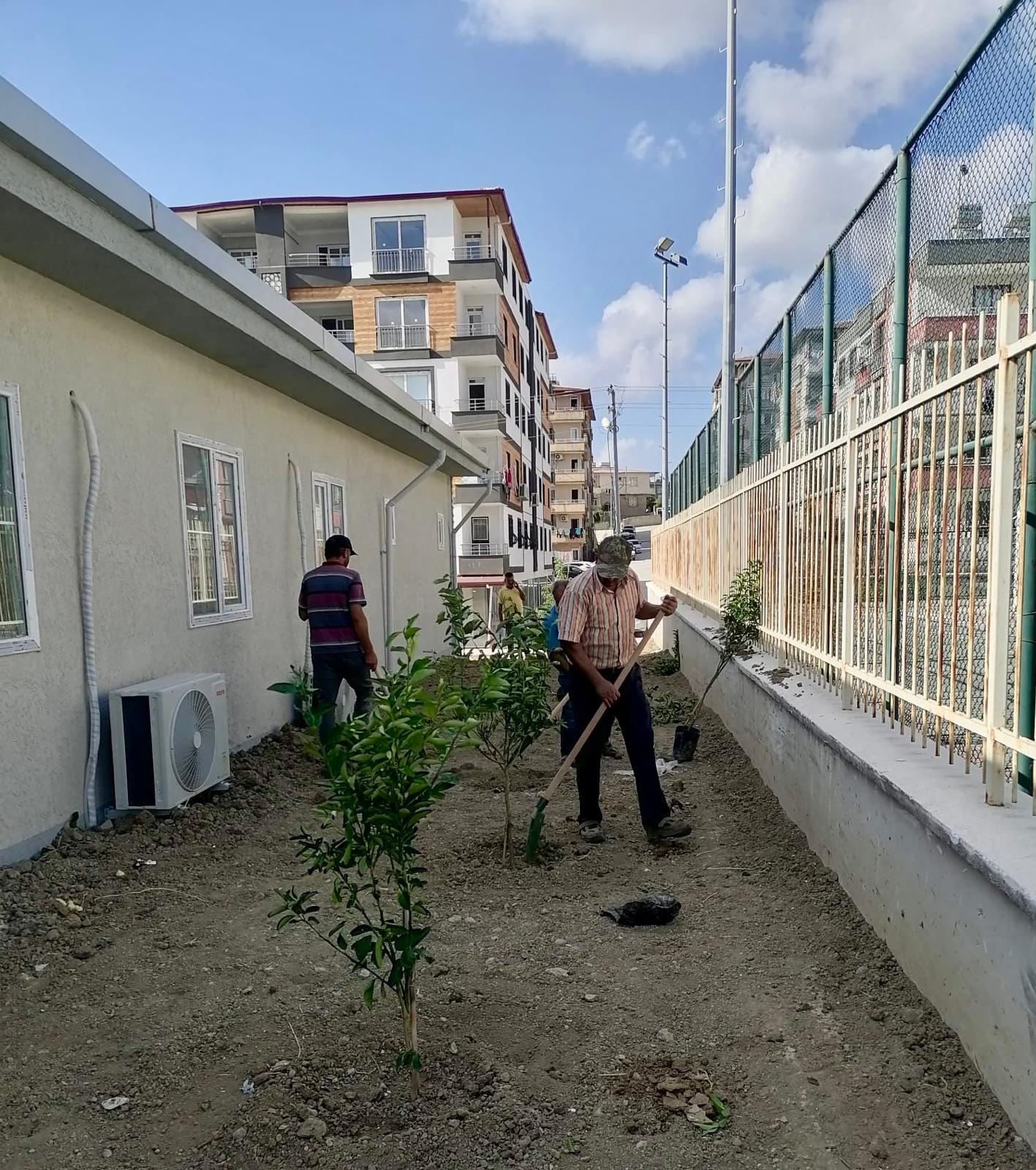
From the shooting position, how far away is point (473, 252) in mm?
29328

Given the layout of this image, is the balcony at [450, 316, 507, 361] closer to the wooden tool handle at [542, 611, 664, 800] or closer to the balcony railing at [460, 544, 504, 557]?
the balcony railing at [460, 544, 504, 557]

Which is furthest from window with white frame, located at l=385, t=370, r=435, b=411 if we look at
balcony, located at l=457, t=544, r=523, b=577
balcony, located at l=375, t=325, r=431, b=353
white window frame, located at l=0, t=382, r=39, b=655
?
white window frame, located at l=0, t=382, r=39, b=655

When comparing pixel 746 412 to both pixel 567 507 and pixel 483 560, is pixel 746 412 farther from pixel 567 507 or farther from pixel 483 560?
pixel 567 507

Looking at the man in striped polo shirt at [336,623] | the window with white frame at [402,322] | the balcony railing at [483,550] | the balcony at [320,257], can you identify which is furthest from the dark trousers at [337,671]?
the balcony at [320,257]

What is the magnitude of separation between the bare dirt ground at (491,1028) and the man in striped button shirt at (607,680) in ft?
0.99

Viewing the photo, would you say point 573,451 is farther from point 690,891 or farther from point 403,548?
point 690,891

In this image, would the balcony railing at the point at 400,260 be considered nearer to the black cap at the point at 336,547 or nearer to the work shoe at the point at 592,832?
Answer: the black cap at the point at 336,547

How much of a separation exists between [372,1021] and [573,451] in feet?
204

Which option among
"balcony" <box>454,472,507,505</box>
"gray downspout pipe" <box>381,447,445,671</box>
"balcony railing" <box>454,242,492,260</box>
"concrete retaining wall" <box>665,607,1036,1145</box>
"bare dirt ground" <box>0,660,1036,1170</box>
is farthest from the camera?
"balcony railing" <box>454,242,492,260</box>

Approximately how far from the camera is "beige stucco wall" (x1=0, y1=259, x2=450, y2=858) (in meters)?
4.03

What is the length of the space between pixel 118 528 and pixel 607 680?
2948 mm

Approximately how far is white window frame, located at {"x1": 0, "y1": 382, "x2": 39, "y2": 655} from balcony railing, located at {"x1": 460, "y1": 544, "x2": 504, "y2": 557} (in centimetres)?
2621

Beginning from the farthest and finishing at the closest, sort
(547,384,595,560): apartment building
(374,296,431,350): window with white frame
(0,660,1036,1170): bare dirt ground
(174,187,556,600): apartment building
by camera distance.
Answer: (547,384,595,560): apartment building
(374,296,431,350): window with white frame
(174,187,556,600): apartment building
(0,660,1036,1170): bare dirt ground

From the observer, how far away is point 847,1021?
2.65m
